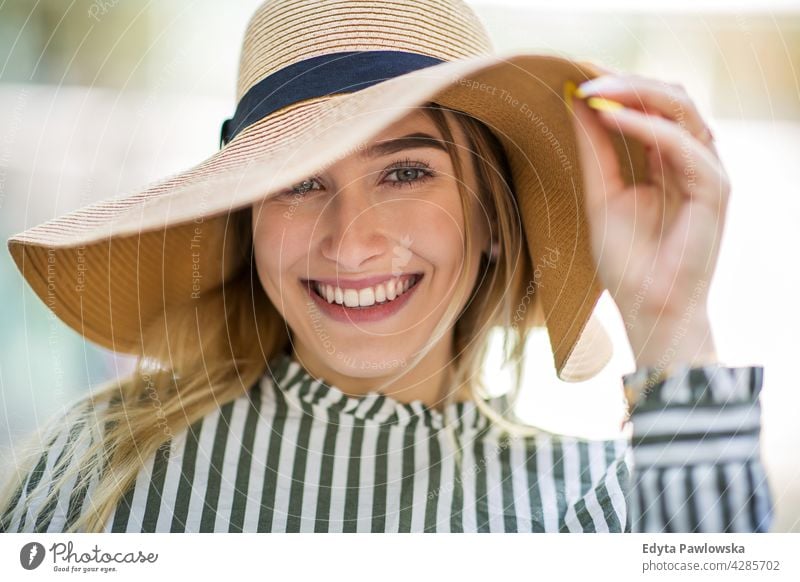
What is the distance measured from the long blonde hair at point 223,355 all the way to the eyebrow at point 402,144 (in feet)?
0.03

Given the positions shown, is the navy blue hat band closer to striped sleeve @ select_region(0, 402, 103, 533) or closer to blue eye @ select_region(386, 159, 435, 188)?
blue eye @ select_region(386, 159, 435, 188)

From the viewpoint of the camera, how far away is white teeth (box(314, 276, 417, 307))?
1.77ft

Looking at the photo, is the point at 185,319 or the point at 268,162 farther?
the point at 185,319

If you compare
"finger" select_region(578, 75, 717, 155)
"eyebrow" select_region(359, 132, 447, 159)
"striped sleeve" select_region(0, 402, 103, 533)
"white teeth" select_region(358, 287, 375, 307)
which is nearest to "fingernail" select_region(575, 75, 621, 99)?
"finger" select_region(578, 75, 717, 155)

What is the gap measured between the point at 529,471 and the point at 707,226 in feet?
0.76

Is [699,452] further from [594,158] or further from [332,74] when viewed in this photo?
[332,74]

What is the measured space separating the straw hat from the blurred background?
42 millimetres

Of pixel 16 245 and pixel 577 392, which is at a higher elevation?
pixel 16 245

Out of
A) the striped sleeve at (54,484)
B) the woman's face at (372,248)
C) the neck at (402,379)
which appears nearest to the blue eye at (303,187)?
the woman's face at (372,248)

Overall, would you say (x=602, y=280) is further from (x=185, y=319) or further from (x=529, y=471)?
(x=185, y=319)
